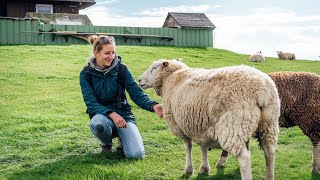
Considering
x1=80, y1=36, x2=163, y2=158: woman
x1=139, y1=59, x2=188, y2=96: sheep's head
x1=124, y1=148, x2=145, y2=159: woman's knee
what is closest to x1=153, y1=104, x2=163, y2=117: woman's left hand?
x1=80, y1=36, x2=163, y2=158: woman

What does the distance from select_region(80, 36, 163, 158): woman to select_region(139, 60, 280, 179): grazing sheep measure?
956 mm

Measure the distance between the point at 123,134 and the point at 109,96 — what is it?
61 centimetres

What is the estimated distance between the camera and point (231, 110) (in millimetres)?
4723

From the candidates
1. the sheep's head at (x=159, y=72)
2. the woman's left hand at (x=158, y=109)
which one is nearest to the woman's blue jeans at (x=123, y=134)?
the woman's left hand at (x=158, y=109)

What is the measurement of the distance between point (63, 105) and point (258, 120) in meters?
7.71

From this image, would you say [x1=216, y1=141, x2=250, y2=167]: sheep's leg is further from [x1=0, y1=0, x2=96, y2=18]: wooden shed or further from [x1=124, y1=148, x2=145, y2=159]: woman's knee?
[x1=0, y1=0, x2=96, y2=18]: wooden shed

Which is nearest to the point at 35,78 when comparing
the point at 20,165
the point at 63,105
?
the point at 63,105

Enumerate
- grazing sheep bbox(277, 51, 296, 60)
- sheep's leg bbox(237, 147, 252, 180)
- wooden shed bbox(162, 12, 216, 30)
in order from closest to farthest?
sheep's leg bbox(237, 147, 252, 180), grazing sheep bbox(277, 51, 296, 60), wooden shed bbox(162, 12, 216, 30)

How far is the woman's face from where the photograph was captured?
6270mm

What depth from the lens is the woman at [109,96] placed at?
641cm

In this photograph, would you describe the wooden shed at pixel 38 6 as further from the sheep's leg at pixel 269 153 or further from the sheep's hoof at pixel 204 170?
→ the sheep's leg at pixel 269 153

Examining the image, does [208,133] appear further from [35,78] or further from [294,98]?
[35,78]

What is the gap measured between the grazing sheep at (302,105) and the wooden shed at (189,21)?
1119 inches

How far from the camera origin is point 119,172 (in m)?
5.86
